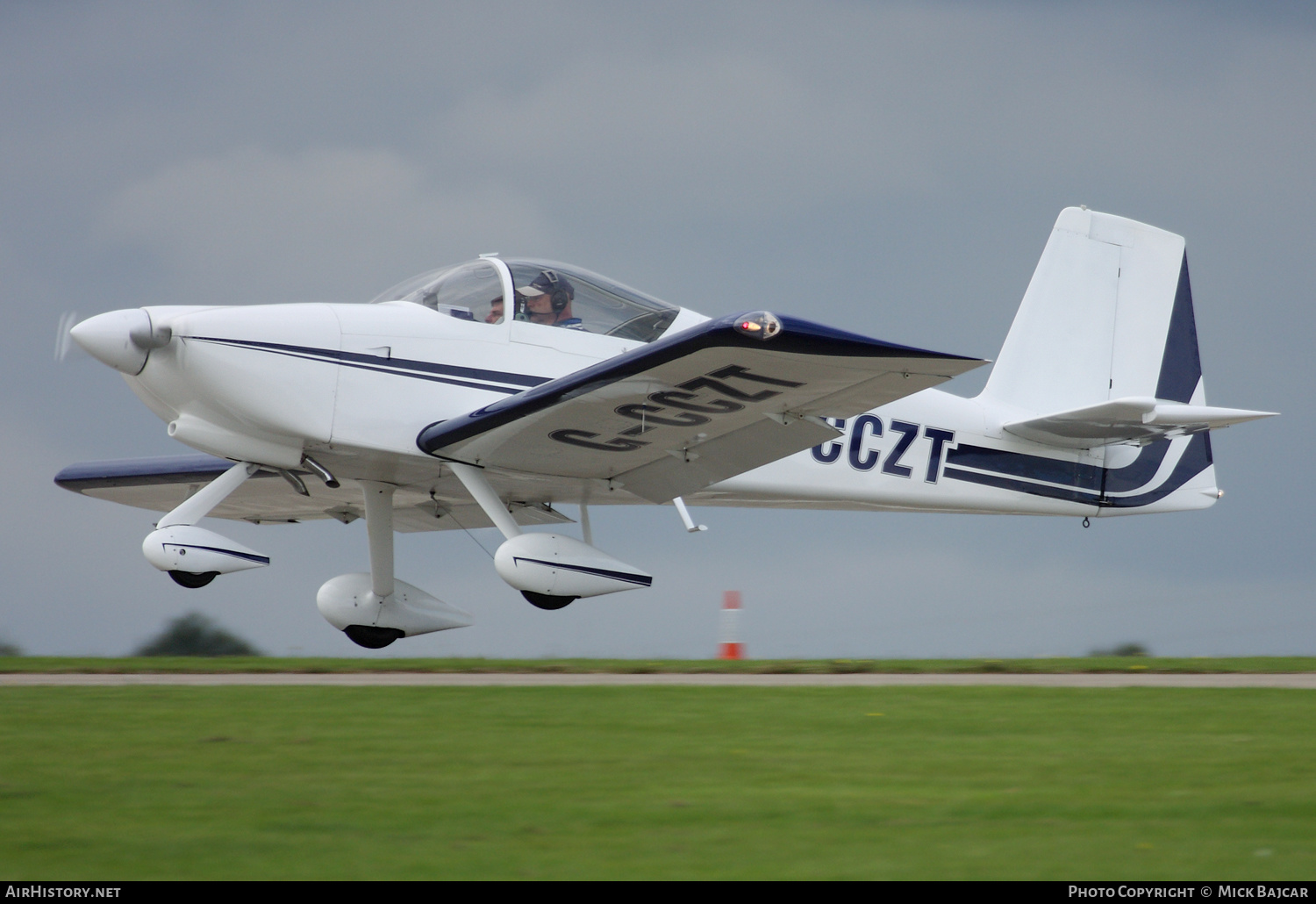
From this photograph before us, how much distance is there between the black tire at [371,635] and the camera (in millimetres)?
9547

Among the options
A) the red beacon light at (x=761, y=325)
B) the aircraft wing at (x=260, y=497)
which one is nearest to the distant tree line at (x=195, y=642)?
the aircraft wing at (x=260, y=497)

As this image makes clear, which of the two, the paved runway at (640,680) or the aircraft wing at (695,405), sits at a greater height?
the aircraft wing at (695,405)

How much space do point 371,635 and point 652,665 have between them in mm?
2219

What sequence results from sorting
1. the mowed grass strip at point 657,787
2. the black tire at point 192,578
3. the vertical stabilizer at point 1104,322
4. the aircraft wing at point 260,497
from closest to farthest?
the mowed grass strip at point 657,787, the black tire at point 192,578, the aircraft wing at point 260,497, the vertical stabilizer at point 1104,322

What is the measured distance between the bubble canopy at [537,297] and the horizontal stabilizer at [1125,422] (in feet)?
11.8

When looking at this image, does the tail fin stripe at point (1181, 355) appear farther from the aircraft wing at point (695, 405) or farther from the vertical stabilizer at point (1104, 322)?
the aircraft wing at point (695, 405)

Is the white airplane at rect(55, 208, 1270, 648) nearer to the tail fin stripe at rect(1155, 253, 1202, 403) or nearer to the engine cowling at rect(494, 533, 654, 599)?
the engine cowling at rect(494, 533, 654, 599)

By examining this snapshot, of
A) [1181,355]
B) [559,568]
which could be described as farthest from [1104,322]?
[559,568]

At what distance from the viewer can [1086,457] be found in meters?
10.9

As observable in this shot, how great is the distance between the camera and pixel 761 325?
6543mm

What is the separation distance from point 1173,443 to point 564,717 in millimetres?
7594

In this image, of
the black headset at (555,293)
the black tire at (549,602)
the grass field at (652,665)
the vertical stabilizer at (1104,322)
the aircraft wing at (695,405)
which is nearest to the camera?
the aircraft wing at (695,405)

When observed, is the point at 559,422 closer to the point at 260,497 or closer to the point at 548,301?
the point at 548,301
